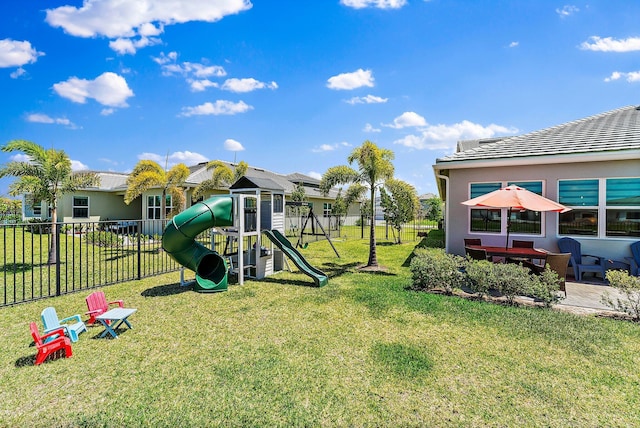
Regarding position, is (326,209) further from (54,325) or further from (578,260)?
(54,325)

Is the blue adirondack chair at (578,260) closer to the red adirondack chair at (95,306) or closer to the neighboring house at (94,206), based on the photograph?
the red adirondack chair at (95,306)

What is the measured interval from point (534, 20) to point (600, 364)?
10.1 meters

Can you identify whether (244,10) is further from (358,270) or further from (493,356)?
(493,356)

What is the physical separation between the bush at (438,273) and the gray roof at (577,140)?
365cm

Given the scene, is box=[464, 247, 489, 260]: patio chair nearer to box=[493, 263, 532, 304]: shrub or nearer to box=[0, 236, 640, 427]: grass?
box=[493, 263, 532, 304]: shrub

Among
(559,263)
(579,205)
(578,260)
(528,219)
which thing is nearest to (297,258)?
(559,263)

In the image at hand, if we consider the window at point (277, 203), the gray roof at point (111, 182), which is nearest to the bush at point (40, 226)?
the gray roof at point (111, 182)

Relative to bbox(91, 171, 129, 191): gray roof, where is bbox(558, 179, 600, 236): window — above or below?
below

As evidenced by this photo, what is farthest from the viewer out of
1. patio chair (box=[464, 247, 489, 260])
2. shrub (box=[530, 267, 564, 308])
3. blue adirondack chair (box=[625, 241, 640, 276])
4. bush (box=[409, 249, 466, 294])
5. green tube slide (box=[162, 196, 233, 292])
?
blue adirondack chair (box=[625, 241, 640, 276])

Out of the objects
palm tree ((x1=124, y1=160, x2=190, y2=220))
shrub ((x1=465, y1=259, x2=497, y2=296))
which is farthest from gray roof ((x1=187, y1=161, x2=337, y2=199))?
shrub ((x1=465, y1=259, x2=497, y2=296))

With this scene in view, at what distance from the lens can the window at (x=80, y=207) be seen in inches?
797

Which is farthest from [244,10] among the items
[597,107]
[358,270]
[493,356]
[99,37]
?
[597,107]

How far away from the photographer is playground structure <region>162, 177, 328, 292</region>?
6.88 meters

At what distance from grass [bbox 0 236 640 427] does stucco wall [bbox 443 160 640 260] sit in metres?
3.80
